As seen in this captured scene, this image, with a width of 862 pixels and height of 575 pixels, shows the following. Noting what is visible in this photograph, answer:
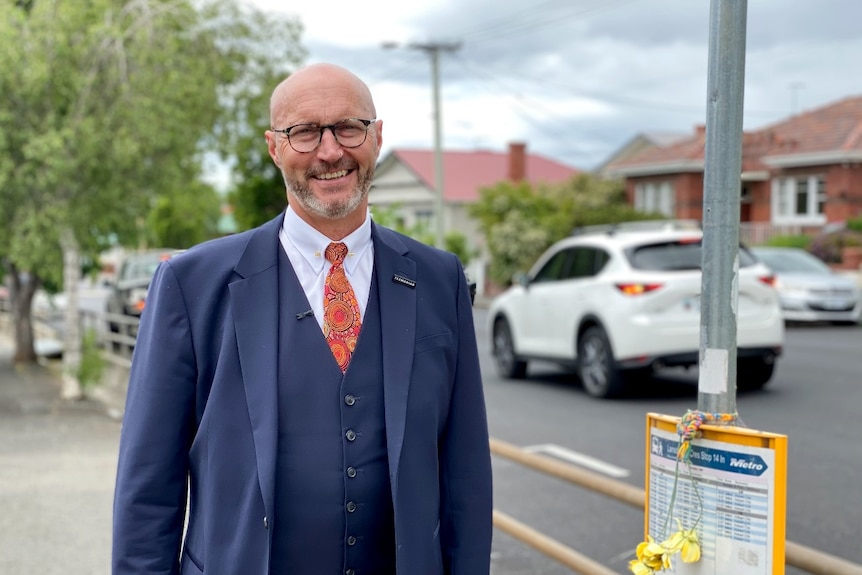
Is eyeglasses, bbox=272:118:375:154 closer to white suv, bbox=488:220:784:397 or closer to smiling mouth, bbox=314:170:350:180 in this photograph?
smiling mouth, bbox=314:170:350:180

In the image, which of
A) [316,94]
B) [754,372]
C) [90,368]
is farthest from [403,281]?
[90,368]

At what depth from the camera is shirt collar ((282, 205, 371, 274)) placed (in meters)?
2.52

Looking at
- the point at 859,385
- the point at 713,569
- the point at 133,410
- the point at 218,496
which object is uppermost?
the point at 133,410

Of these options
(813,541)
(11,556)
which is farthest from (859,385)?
(11,556)

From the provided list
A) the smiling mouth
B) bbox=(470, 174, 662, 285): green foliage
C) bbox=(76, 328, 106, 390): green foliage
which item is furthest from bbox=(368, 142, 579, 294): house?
the smiling mouth

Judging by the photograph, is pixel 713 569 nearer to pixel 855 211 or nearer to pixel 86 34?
pixel 86 34

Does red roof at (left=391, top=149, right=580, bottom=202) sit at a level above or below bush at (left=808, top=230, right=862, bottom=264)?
above

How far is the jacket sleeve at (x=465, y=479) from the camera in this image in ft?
8.36

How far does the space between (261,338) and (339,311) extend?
0.20m

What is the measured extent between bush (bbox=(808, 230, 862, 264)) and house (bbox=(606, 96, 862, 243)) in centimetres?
341

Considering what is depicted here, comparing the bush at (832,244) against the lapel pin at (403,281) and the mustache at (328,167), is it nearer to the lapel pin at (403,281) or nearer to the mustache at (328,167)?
the lapel pin at (403,281)

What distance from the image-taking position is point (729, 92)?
2668 millimetres

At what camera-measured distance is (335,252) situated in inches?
99.4

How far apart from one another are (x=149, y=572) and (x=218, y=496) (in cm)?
24
